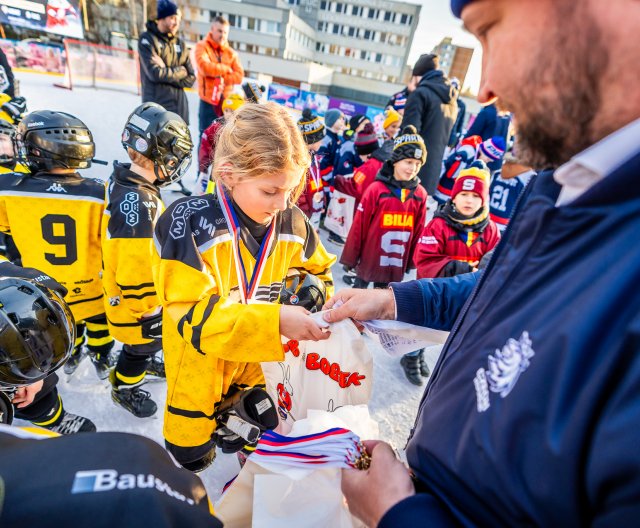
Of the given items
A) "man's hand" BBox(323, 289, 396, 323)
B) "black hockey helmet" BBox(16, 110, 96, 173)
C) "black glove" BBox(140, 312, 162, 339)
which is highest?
"black hockey helmet" BBox(16, 110, 96, 173)

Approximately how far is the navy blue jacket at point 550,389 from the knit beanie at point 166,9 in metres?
5.60

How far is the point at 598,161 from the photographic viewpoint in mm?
554

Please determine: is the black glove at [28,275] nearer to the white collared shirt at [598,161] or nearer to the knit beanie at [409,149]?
the white collared shirt at [598,161]

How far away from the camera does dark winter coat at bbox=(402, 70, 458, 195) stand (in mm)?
4488

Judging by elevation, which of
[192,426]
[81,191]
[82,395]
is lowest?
[82,395]

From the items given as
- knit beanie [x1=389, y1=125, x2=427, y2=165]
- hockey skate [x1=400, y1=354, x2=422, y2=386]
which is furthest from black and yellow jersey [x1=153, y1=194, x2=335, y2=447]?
knit beanie [x1=389, y1=125, x2=427, y2=165]

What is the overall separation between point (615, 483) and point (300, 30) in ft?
166

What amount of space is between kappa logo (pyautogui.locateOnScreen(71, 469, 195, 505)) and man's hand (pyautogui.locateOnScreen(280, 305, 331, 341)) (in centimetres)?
75

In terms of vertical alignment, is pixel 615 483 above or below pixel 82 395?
above

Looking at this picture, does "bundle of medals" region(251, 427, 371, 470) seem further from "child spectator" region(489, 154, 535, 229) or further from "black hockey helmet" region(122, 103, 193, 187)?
"child spectator" region(489, 154, 535, 229)

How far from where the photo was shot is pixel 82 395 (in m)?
2.46

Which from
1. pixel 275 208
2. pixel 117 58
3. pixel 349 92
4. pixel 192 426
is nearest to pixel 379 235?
pixel 275 208

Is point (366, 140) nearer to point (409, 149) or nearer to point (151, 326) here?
point (409, 149)

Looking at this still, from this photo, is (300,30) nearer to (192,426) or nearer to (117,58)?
(117,58)
